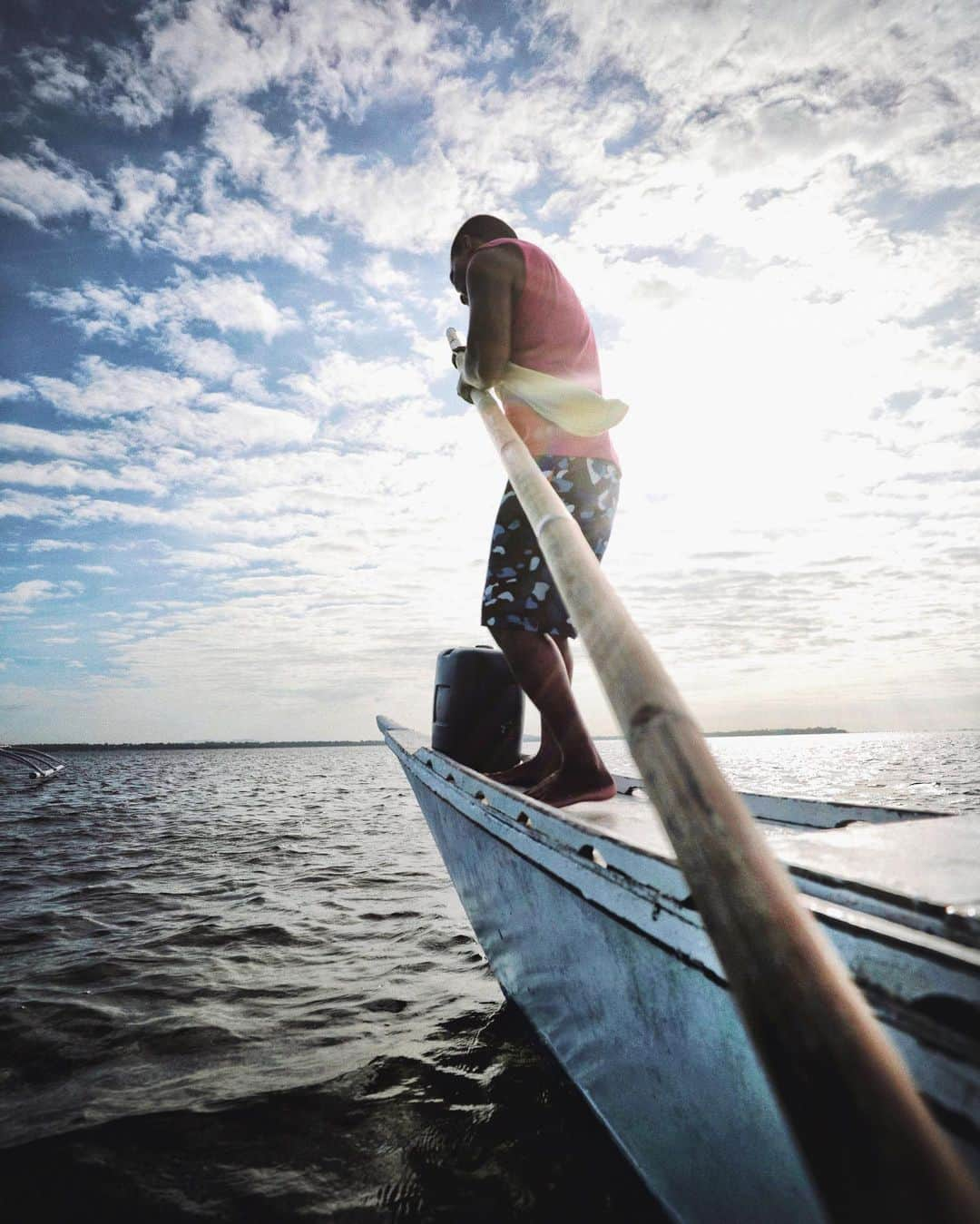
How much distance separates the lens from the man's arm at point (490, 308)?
101 inches

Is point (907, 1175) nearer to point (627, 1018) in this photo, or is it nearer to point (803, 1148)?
point (803, 1148)

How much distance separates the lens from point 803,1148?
474 millimetres

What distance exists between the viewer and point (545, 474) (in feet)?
8.77

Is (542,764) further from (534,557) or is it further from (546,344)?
(546,344)

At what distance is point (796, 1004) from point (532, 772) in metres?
2.64

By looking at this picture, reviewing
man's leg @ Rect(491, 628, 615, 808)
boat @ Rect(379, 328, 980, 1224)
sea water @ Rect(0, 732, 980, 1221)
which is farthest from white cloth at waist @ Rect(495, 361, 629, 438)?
sea water @ Rect(0, 732, 980, 1221)

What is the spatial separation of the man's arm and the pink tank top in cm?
7

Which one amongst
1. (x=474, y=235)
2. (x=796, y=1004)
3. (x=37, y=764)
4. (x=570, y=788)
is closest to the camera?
(x=796, y=1004)

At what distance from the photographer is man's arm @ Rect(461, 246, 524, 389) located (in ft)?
8.41

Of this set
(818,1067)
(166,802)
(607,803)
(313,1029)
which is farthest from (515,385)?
(166,802)

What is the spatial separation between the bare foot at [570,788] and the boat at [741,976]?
1.57 ft

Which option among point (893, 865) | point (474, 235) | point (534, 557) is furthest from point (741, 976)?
point (474, 235)

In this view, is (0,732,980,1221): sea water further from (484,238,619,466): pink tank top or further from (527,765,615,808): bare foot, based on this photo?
(484,238,619,466): pink tank top

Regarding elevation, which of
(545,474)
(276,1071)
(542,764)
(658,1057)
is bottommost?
(276,1071)
